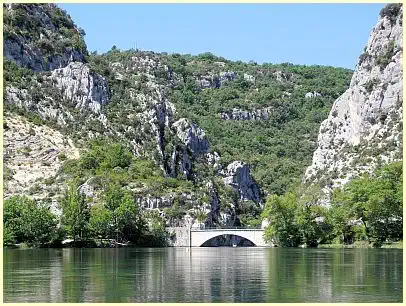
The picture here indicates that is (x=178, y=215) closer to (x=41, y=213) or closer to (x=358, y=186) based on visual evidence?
(x=41, y=213)

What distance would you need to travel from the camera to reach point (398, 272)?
64250mm

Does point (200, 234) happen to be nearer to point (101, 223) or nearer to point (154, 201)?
point (154, 201)

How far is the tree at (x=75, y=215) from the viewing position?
144 meters

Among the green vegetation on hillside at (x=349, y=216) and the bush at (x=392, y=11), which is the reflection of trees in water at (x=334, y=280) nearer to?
the green vegetation on hillside at (x=349, y=216)

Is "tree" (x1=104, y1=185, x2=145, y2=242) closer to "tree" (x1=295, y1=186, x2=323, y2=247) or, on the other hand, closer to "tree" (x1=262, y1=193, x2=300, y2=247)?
"tree" (x1=262, y1=193, x2=300, y2=247)

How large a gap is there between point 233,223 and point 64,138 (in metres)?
43.9

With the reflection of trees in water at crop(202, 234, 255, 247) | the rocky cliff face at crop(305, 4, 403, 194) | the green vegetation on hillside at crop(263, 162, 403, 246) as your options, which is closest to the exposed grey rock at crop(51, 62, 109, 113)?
the reflection of trees in water at crop(202, 234, 255, 247)

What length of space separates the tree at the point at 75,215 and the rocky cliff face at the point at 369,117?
4993 centimetres

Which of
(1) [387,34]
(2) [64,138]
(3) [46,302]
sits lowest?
(3) [46,302]

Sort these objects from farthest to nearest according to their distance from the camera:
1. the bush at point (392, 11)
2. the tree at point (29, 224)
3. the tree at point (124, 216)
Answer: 1. the bush at point (392, 11)
2. the tree at point (124, 216)
3. the tree at point (29, 224)

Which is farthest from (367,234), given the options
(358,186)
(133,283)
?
(133,283)

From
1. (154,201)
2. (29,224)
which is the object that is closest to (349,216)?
(29,224)

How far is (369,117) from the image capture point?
17538cm

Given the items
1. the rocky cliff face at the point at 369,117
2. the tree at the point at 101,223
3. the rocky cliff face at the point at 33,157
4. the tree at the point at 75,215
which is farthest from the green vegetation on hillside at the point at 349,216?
the rocky cliff face at the point at 33,157
